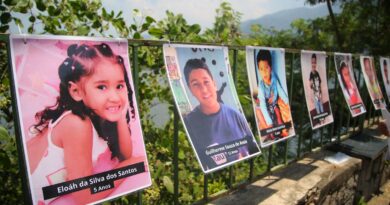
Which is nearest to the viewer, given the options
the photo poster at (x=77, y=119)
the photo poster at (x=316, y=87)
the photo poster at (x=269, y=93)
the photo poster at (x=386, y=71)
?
the photo poster at (x=77, y=119)

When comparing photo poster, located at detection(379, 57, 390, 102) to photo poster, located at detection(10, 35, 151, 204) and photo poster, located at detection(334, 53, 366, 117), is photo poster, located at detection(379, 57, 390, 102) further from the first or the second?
photo poster, located at detection(10, 35, 151, 204)

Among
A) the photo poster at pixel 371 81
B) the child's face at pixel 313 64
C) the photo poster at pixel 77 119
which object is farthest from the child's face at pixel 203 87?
the photo poster at pixel 371 81

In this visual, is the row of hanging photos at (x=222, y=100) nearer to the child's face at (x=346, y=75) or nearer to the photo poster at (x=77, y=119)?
the photo poster at (x=77, y=119)

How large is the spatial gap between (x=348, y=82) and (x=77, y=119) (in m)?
3.46

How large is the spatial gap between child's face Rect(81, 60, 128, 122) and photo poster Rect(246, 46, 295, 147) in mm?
1142

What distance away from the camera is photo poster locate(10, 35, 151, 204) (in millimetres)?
1315

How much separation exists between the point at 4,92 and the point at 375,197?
4.53 metres

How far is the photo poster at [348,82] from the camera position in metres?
3.95

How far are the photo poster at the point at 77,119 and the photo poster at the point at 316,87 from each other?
80.1 inches

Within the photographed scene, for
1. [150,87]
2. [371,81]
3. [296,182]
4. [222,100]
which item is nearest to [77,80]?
[222,100]

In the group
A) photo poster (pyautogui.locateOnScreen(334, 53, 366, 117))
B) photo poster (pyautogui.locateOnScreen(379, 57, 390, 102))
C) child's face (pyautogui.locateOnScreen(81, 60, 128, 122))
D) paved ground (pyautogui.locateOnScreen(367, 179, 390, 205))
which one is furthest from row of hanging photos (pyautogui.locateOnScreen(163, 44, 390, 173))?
photo poster (pyautogui.locateOnScreen(379, 57, 390, 102))

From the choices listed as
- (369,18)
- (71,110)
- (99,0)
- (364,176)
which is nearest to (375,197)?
(364,176)

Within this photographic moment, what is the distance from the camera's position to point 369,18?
14.1 meters

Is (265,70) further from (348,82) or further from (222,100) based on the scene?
(348,82)
